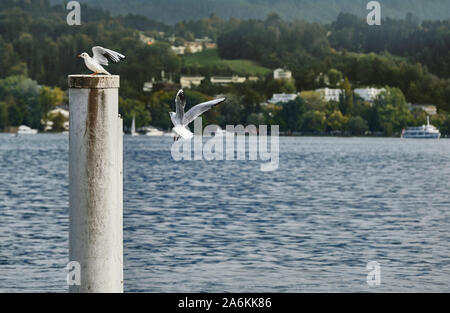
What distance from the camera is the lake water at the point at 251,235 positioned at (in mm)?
22812

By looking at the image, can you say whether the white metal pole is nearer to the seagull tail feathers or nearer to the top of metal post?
the top of metal post

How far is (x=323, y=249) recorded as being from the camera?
1116 inches

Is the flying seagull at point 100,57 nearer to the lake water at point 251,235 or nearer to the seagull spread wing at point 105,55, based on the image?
the seagull spread wing at point 105,55

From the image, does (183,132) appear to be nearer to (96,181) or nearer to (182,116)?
(182,116)

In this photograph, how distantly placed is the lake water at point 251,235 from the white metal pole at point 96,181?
1106cm

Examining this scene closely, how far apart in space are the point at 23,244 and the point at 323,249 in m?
9.02

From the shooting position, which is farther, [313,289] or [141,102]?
[141,102]

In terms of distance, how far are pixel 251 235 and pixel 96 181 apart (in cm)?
2212

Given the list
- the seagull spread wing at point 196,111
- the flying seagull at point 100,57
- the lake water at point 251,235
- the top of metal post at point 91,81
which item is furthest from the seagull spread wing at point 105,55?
the lake water at point 251,235

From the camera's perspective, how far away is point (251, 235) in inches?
1262

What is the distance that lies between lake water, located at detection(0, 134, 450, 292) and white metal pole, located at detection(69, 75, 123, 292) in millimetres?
11065

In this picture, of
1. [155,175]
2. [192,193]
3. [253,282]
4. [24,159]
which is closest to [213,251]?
[253,282]

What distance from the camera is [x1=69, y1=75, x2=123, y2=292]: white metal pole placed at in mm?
10047
